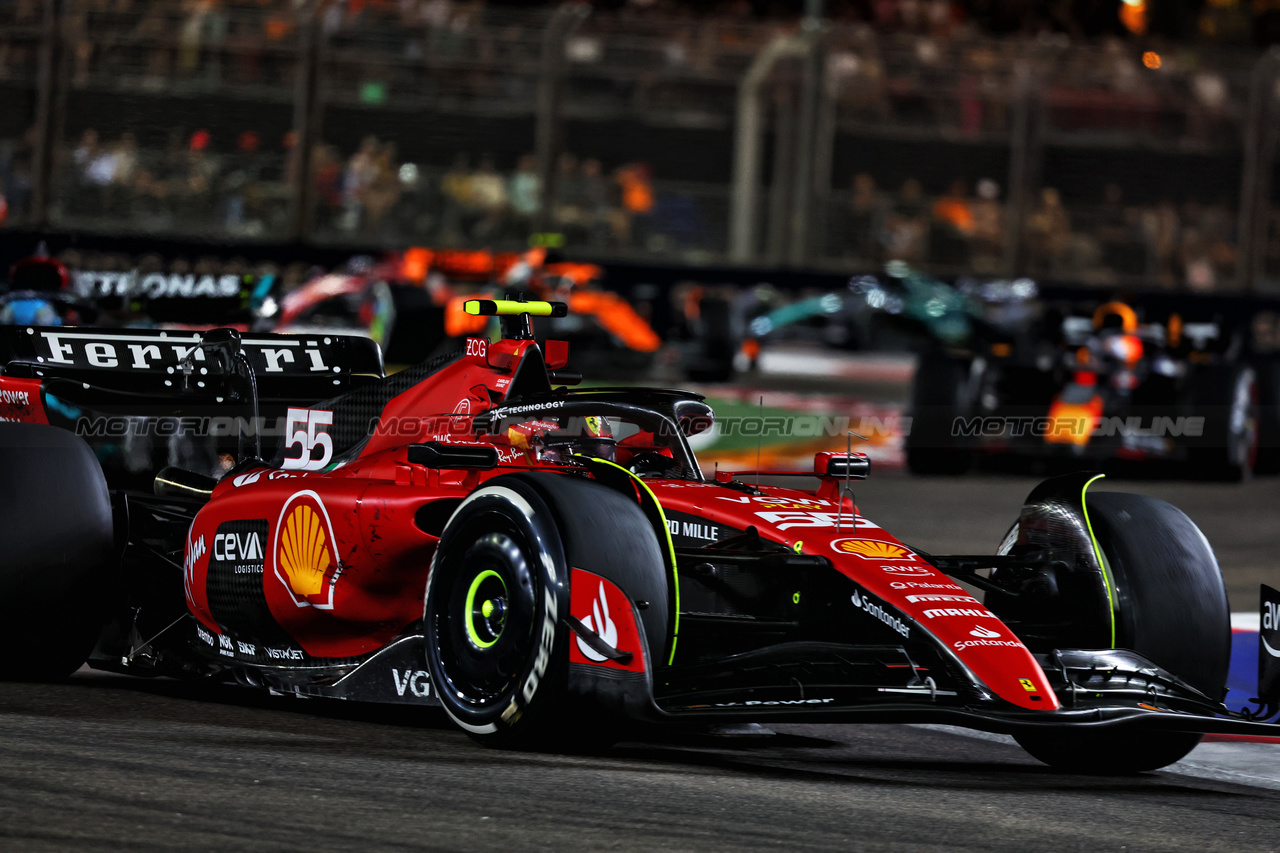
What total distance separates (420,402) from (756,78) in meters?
13.3

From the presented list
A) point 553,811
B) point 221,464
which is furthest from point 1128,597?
point 221,464

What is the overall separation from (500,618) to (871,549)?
1.07 m

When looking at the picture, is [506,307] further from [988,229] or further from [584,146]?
[988,229]

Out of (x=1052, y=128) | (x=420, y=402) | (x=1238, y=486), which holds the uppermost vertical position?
(x=1052, y=128)

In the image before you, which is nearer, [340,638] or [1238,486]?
[340,638]

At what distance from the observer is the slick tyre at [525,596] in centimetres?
535

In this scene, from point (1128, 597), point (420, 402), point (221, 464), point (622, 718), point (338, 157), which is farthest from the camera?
point (338, 157)

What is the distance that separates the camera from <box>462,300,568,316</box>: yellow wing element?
6.82m

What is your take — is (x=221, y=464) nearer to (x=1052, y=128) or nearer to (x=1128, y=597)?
(x=1128, y=597)

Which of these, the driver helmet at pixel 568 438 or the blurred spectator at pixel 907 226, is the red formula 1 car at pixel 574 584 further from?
the blurred spectator at pixel 907 226

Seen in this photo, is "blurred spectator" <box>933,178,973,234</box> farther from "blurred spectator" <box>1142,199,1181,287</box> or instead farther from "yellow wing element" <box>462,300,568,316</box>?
"yellow wing element" <box>462,300,568,316</box>

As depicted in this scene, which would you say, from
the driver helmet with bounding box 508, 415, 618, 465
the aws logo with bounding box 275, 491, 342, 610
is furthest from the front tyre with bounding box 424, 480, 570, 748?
the driver helmet with bounding box 508, 415, 618, 465

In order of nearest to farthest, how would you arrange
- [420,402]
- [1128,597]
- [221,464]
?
[1128,597] → [420,402] → [221,464]

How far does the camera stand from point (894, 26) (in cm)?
2745
